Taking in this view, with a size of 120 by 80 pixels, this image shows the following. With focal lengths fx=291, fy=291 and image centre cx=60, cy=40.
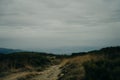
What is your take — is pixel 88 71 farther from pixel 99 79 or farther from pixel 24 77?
pixel 24 77

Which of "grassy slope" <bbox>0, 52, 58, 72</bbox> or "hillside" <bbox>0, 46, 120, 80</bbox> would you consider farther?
"grassy slope" <bbox>0, 52, 58, 72</bbox>

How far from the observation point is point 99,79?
24594mm

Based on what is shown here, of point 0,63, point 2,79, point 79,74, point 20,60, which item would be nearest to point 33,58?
point 20,60

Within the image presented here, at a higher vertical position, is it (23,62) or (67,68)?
(23,62)

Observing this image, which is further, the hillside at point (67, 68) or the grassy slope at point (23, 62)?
the grassy slope at point (23, 62)

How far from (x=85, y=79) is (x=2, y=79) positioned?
12755 millimetres

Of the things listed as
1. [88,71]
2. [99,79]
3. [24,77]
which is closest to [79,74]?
[88,71]

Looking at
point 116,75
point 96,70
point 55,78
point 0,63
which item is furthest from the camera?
point 0,63

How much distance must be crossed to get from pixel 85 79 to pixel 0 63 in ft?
71.4

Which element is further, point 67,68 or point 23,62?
point 23,62

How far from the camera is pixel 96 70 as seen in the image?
25.4m

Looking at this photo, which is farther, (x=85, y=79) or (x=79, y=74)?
(x=79, y=74)

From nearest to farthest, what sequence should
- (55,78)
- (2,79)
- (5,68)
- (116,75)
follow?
(116,75) < (55,78) < (2,79) < (5,68)

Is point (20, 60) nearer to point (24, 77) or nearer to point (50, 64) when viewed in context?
point (50, 64)
